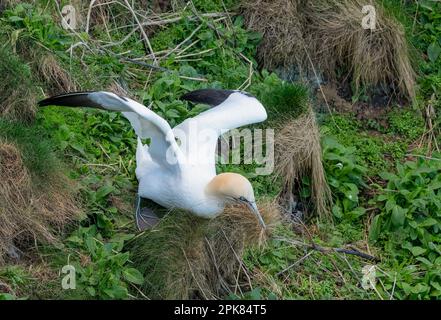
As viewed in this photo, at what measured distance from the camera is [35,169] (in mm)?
7543

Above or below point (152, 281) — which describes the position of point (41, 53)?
above

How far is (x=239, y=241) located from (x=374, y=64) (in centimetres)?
275


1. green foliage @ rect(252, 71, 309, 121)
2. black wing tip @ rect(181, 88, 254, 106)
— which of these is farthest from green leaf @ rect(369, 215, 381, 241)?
black wing tip @ rect(181, 88, 254, 106)

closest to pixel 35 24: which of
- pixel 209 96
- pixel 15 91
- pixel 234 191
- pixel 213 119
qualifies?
pixel 15 91

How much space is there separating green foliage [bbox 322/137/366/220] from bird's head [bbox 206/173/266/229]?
138cm

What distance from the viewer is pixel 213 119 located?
8.34 metres

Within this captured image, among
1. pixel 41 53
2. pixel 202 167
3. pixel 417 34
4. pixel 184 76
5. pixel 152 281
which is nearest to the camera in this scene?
pixel 152 281

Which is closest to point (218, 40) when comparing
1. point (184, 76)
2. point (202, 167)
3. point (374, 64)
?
point (184, 76)

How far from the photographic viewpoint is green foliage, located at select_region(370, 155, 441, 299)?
8383mm

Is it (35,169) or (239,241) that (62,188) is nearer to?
(35,169)

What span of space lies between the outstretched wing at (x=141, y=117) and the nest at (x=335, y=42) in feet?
7.66

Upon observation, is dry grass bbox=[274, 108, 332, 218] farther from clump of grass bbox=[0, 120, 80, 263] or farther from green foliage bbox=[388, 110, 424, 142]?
clump of grass bbox=[0, 120, 80, 263]

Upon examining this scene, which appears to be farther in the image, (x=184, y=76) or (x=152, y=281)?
(x=184, y=76)

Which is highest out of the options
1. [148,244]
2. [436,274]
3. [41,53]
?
[41,53]
